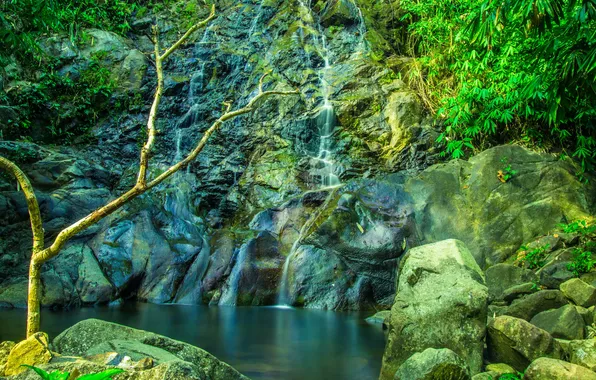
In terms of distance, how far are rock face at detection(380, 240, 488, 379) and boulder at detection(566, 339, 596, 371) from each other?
934mm

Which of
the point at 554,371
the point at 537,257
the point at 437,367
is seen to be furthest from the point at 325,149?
the point at 554,371

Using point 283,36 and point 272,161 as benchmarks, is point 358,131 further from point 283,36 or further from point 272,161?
point 283,36

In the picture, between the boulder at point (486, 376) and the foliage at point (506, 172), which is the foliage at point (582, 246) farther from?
the boulder at point (486, 376)

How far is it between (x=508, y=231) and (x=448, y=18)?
23.8 feet

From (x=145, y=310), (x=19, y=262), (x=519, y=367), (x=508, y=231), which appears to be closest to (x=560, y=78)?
(x=519, y=367)

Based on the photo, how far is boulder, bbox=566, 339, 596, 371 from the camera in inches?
190

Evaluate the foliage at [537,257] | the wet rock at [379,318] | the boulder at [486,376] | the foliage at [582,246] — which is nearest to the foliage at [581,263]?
the foliage at [582,246]

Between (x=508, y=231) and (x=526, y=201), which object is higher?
(x=526, y=201)

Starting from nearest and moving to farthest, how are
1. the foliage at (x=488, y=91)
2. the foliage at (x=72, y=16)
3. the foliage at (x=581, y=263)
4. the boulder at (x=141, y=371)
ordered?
the boulder at (x=141, y=371) < the foliage at (x=72, y=16) < the foliage at (x=581, y=263) < the foliage at (x=488, y=91)

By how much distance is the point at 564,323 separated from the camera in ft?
19.0

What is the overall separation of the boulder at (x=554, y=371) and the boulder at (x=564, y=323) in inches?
57.5

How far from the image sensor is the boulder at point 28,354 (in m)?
3.57

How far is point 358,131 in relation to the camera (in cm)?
1438

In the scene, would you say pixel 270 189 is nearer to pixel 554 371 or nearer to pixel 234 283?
pixel 234 283
